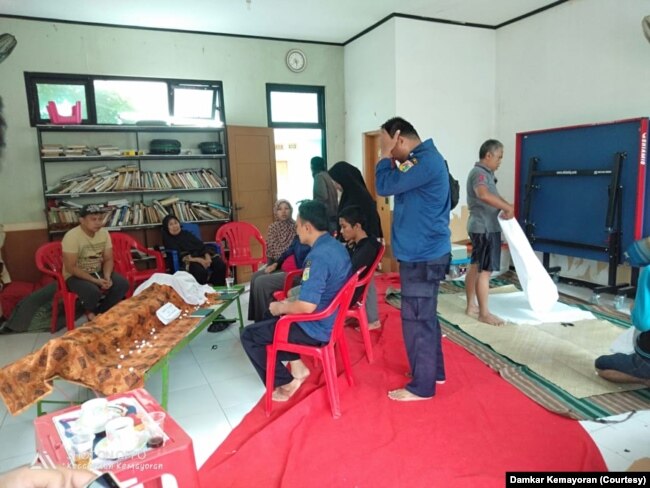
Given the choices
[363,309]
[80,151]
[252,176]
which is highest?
[80,151]

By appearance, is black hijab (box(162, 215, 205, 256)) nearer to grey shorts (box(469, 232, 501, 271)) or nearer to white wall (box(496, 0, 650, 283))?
grey shorts (box(469, 232, 501, 271))

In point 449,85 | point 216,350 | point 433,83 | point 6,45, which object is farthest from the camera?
point 449,85

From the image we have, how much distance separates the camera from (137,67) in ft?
17.7

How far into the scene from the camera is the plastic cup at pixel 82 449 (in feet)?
4.40

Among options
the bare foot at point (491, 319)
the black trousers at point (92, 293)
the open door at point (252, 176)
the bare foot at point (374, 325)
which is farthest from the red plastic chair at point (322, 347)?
the open door at point (252, 176)

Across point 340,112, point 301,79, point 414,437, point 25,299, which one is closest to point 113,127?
point 25,299

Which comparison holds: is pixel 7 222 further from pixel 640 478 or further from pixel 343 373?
pixel 640 478

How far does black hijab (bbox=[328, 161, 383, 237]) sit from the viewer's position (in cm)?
331

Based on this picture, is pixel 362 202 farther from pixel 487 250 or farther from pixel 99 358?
pixel 99 358

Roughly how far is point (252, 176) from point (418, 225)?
371cm

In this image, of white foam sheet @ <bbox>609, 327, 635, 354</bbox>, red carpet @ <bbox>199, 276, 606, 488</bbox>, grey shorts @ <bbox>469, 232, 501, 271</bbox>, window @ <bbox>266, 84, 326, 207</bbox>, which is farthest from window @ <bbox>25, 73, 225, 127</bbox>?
white foam sheet @ <bbox>609, 327, 635, 354</bbox>

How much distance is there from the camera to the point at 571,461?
6.40 feet

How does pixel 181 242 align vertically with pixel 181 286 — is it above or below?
above

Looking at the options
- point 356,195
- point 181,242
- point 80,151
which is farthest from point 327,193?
point 80,151
